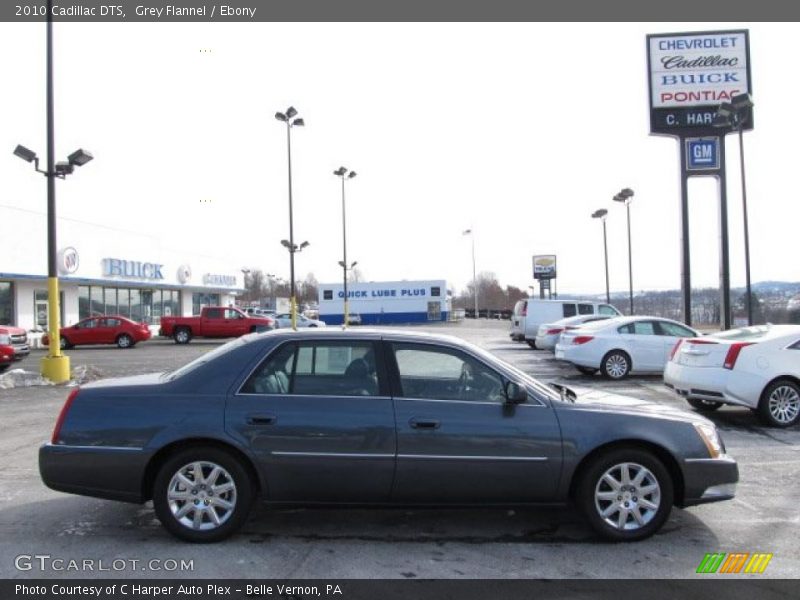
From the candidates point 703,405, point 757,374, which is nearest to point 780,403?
point 757,374

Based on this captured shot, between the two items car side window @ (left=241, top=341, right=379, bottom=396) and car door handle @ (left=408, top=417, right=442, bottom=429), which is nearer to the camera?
car door handle @ (left=408, top=417, right=442, bottom=429)

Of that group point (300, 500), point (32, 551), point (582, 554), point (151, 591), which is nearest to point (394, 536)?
point (300, 500)

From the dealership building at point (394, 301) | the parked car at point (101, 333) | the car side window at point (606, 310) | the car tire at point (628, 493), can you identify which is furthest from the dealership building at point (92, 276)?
the car tire at point (628, 493)

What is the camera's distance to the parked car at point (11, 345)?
1644 centimetres

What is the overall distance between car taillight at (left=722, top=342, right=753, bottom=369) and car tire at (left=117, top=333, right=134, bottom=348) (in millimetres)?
25743

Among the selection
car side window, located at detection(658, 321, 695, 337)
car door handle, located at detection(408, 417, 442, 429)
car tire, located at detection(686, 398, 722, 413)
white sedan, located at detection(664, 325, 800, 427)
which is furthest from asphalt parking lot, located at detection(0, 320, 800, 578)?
car side window, located at detection(658, 321, 695, 337)

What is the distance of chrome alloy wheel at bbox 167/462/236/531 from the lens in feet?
15.3

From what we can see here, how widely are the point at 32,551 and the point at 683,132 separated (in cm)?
2273

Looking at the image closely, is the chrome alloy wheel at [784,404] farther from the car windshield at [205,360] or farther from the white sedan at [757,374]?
the car windshield at [205,360]

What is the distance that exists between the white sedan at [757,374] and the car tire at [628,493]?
16.1ft

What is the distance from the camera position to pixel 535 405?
15.9 feet

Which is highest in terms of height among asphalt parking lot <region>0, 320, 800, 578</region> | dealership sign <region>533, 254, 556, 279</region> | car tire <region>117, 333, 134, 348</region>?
dealership sign <region>533, 254, 556, 279</region>

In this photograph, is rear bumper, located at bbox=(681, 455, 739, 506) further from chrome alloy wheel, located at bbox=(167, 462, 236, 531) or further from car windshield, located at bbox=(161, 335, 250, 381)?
car windshield, located at bbox=(161, 335, 250, 381)

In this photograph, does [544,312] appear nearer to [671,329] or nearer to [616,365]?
[671,329]
